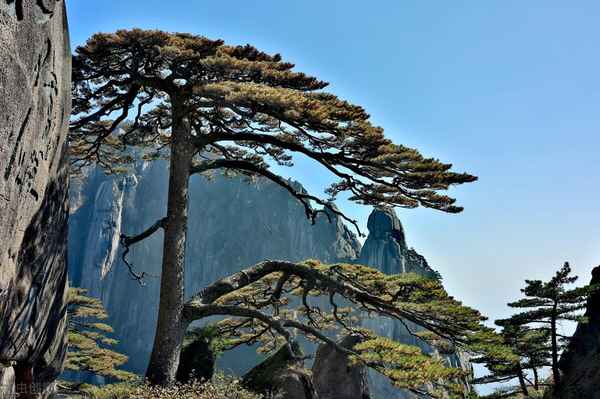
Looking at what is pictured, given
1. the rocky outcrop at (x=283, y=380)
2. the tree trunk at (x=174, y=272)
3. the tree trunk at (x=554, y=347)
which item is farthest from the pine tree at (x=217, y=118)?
the tree trunk at (x=554, y=347)

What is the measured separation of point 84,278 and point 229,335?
55.3m

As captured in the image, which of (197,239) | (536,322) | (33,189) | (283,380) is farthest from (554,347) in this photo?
(197,239)

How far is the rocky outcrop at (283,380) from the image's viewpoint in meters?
10.3

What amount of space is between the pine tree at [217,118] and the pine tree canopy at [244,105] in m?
0.02

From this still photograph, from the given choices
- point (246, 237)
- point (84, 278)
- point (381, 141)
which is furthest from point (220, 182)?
point (381, 141)

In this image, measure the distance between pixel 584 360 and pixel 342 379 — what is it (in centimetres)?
Answer: 644

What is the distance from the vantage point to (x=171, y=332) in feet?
29.0

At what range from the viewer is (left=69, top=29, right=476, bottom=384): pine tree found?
8.02 m

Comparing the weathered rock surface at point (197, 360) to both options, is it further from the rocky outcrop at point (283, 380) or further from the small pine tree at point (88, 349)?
the small pine tree at point (88, 349)

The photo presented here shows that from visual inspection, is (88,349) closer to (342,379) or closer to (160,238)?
(342,379)

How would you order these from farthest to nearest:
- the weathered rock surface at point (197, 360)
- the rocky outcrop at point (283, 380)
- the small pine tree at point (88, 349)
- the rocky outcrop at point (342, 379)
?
the small pine tree at point (88, 349) → the rocky outcrop at point (342, 379) → the weathered rock surface at point (197, 360) → the rocky outcrop at point (283, 380)

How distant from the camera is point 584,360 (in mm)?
13148

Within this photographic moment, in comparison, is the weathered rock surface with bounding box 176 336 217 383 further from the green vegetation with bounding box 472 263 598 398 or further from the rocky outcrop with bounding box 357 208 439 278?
the rocky outcrop with bounding box 357 208 439 278

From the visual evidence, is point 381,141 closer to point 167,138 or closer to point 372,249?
point 167,138
